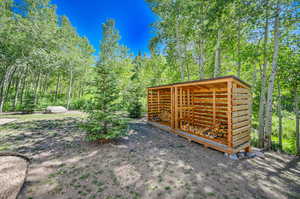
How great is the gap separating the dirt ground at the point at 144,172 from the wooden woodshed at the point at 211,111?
505 mm

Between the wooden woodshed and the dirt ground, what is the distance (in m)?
0.51

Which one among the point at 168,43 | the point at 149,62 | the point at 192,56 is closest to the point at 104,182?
the point at 168,43

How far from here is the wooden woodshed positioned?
3729 mm

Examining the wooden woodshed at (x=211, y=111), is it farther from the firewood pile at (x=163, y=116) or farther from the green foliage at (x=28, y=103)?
the green foliage at (x=28, y=103)

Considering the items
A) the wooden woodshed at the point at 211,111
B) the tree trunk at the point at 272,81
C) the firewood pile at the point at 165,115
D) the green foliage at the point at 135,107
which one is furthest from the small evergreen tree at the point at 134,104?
the tree trunk at the point at 272,81

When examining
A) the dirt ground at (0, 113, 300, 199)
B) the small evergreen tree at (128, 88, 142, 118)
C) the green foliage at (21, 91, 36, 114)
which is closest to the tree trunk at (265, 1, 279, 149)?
the dirt ground at (0, 113, 300, 199)

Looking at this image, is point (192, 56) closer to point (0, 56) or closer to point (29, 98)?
point (29, 98)

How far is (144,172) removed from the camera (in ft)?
9.32

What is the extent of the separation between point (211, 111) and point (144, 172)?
14.4 feet

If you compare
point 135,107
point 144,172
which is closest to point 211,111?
point 144,172

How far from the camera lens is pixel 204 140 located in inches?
172

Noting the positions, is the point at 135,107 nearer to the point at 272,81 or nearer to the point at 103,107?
the point at 103,107

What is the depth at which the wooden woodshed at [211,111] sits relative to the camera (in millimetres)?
3729

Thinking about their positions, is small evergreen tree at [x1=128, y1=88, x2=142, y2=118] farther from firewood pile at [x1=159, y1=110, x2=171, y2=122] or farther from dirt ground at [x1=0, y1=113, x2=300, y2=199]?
dirt ground at [x1=0, y1=113, x2=300, y2=199]
